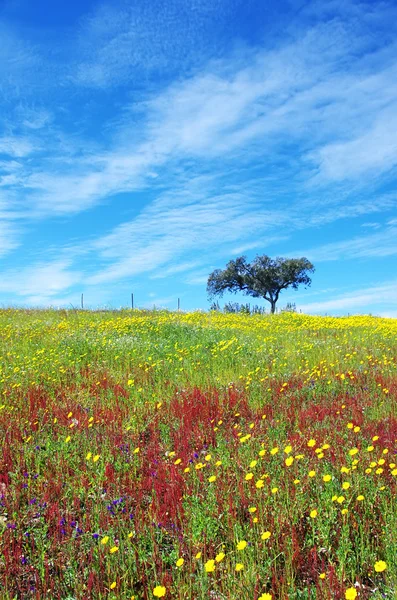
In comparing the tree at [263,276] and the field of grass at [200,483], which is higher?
the tree at [263,276]

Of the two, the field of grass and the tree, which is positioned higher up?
the tree

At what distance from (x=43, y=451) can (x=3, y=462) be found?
1.63ft

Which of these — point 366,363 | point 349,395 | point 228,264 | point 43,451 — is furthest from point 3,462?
point 228,264

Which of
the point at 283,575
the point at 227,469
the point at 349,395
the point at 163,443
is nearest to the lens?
the point at 283,575

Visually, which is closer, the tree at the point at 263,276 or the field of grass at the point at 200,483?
the field of grass at the point at 200,483

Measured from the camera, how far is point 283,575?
3.48 meters

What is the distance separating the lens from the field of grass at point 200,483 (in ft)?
12.1

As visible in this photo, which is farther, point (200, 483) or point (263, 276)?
point (263, 276)

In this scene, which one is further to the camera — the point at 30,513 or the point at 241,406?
the point at 241,406

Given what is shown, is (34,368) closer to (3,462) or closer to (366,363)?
(3,462)

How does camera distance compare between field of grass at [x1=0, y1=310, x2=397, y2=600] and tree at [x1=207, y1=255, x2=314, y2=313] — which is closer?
field of grass at [x1=0, y1=310, x2=397, y2=600]

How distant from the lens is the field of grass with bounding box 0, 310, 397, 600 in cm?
370

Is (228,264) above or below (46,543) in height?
above

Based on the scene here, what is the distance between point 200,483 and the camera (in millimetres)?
5102
